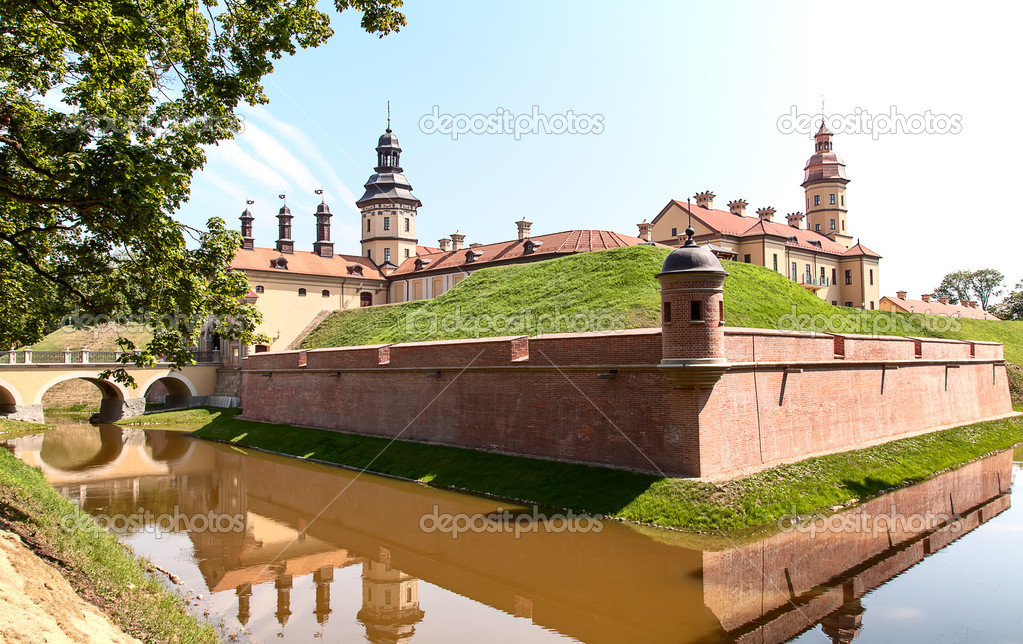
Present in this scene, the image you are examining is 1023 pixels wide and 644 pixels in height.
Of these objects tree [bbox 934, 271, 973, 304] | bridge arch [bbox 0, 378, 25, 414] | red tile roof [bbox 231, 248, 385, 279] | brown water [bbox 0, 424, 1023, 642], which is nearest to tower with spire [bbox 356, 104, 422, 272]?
red tile roof [bbox 231, 248, 385, 279]

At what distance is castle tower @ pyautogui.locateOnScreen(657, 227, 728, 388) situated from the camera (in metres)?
14.2

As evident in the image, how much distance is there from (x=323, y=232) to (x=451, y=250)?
1082cm

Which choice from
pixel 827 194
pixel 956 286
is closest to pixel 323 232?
pixel 827 194

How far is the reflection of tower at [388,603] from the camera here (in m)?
9.30

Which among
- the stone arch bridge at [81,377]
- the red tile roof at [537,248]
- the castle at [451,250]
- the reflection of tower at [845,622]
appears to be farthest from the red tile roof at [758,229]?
the reflection of tower at [845,622]

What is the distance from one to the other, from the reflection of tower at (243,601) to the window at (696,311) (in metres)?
9.59

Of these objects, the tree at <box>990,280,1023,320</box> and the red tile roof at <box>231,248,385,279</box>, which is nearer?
the red tile roof at <box>231,248,385,279</box>

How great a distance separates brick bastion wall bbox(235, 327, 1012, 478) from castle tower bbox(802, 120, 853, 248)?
1323 inches

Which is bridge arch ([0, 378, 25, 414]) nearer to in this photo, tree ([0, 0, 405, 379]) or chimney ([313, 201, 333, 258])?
chimney ([313, 201, 333, 258])

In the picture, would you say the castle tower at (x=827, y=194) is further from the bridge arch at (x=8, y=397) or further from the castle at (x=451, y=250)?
the bridge arch at (x=8, y=397)

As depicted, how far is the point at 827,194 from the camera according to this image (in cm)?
5775

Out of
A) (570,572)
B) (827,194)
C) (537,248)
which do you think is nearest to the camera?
(570,572)

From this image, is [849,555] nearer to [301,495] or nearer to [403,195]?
[301,495]

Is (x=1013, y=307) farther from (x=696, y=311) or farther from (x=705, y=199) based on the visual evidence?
(x=696, y=311)
